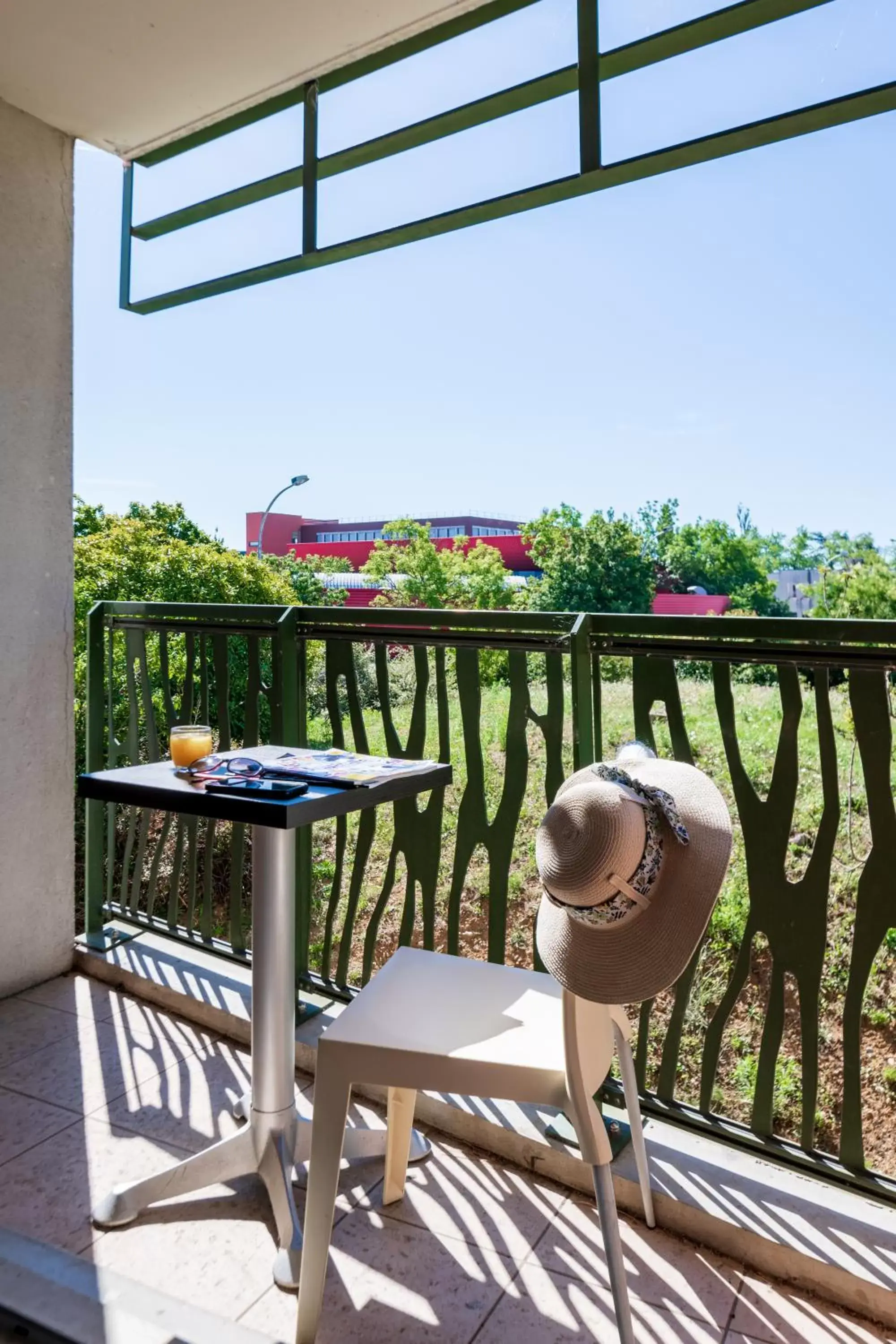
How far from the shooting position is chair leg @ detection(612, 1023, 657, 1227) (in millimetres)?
1543

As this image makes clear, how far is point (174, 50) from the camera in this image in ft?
7.79

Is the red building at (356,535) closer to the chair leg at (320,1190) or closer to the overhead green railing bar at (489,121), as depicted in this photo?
the overhead green railing bar at (489,121)

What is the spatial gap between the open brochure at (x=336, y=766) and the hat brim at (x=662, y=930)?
1.80 ft

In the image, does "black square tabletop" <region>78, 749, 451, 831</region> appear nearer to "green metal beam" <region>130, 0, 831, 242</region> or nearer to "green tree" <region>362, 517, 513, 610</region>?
"green metal beam" <region>130, 0, 831, 242</region>

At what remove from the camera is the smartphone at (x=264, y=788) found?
1.54m

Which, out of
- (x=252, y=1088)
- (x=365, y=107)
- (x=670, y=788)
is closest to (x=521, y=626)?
(x=670, y=788)

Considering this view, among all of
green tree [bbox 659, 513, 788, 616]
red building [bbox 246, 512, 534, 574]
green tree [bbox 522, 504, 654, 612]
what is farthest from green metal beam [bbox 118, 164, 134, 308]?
green tree [bbox 659, 513, 788, 616]

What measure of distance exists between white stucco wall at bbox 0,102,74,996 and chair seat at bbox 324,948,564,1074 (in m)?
1.66

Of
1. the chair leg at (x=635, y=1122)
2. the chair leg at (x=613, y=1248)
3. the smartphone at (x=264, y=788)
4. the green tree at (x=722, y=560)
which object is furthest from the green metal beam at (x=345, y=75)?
the green tree at (x=722, y=560)

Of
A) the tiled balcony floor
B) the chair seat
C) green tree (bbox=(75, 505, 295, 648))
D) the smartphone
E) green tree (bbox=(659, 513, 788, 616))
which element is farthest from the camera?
green tree (bbox=(659, 513, 788, 616))

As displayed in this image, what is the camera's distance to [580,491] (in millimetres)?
42344

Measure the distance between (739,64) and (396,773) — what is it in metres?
2.02

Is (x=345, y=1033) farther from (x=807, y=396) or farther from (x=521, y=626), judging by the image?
(x=807, y=396)

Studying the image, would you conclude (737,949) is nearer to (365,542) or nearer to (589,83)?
(589,83)
